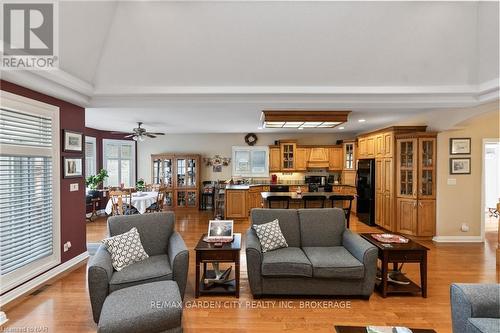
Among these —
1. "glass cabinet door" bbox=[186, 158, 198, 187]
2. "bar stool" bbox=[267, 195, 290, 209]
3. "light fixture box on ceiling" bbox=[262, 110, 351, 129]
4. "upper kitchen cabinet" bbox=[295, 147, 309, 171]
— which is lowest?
"bar stool" bbox=[267, 195, 290, 209]

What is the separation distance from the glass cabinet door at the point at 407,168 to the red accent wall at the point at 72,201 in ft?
20.2

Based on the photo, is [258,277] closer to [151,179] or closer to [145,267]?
[145,267]

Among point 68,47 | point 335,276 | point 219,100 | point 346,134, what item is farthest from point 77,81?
point 346,134

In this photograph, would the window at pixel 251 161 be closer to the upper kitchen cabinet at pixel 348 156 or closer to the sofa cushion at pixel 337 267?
the upper kitchen cabinet at pixel 348 156

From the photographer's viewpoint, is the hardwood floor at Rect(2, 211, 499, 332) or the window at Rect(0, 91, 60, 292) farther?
the window at Rect(0, 91, 60, 292)

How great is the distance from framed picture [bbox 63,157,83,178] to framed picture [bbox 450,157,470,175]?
6.89 meters

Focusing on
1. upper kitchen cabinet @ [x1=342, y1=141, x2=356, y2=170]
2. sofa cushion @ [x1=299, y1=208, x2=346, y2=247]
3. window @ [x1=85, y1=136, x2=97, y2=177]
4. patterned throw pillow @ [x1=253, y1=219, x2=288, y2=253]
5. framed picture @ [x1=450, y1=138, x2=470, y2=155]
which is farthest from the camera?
upper kitchen cabinet @ [x1=342, y1=141, x2=356, y2=170]

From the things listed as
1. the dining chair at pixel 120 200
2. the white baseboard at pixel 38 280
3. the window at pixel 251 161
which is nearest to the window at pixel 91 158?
the dining chair at pixel 120 200

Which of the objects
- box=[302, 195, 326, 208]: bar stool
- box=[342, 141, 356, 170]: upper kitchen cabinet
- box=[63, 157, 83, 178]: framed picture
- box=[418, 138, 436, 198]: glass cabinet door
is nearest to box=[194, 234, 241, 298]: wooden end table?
box=[63, 157, 83, 178]: framed picture

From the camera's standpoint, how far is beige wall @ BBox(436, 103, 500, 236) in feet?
15.9

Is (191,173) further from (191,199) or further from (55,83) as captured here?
(55,83)

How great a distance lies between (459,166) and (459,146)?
1.32ft

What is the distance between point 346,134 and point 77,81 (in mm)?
7436

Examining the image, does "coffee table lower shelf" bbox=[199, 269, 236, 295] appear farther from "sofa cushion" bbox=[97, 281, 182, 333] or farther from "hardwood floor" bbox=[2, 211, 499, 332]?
Result: "sofa cushion" bbox=[97, 281, 182, 333]
